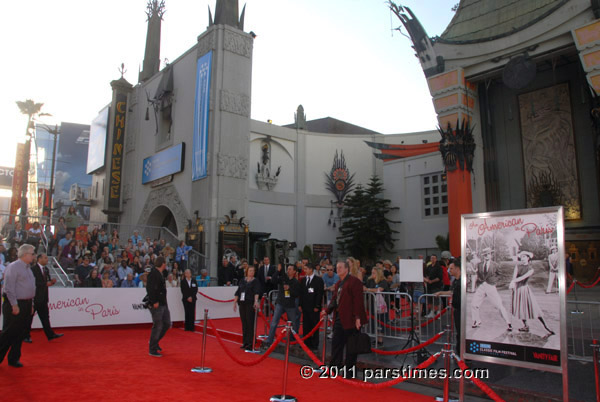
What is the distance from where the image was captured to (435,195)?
2842 centimetres

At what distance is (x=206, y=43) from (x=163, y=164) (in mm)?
7194

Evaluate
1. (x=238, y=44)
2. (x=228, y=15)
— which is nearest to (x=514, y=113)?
(x=238, y=44)

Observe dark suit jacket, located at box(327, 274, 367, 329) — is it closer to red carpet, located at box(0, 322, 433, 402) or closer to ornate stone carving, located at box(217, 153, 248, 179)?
red carpet, located at box(0, 322, 433, 402)

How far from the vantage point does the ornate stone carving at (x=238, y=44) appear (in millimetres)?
22297

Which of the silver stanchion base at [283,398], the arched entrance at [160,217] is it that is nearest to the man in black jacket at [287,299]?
the silver stanchion base at [283,398]

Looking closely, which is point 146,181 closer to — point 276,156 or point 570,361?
point 276,156

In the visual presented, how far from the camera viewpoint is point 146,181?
27.3m

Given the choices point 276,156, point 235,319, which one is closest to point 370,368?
point 235,319

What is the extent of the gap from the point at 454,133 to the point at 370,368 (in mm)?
17462

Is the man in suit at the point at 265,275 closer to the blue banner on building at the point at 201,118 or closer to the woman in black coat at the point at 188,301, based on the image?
the woman in black coat at the point at 188,301

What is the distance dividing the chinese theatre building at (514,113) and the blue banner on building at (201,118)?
1034 cm

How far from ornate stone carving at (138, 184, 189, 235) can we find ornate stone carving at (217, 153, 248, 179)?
127 inches

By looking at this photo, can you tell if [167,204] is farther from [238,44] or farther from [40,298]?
[40,298]

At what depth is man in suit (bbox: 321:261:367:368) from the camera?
6625 mm
